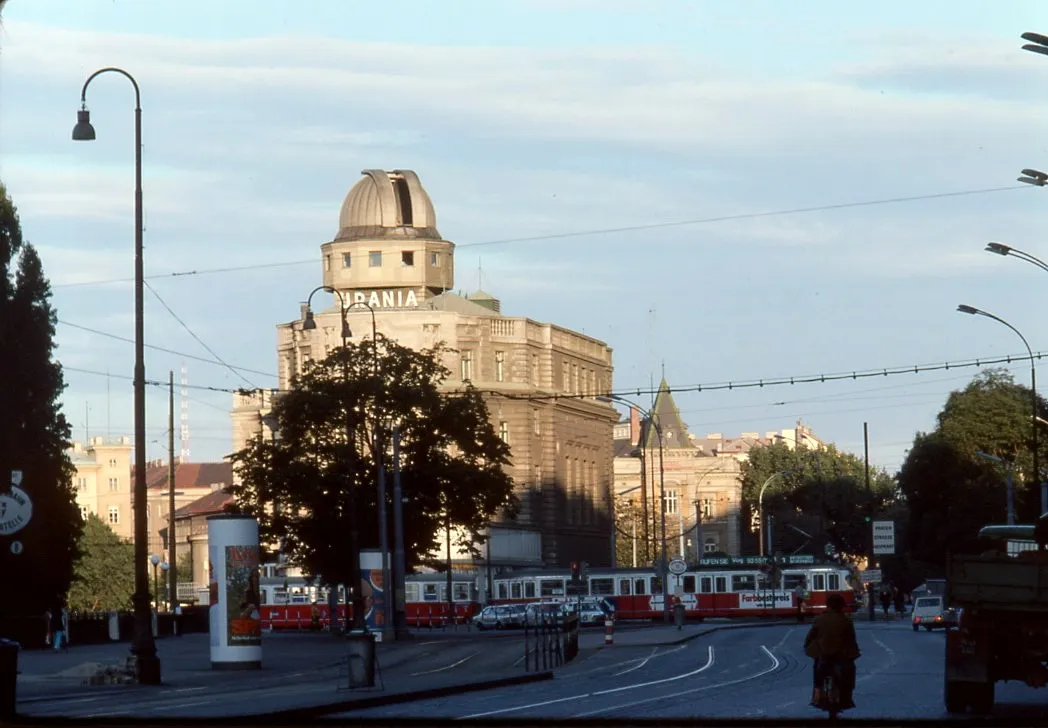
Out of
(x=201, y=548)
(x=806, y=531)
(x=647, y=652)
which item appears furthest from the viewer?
(x=201, y=548)

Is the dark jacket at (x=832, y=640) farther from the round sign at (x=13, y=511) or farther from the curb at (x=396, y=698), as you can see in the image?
the round sign at (x=13, y=511)

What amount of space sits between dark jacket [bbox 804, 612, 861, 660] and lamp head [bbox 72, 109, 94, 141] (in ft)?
66.2

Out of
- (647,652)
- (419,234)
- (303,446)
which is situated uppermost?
(419,234)

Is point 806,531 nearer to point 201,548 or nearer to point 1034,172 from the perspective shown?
point 201,548

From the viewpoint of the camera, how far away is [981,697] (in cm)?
2509

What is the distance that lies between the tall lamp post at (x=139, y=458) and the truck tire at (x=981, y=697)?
55.0ft

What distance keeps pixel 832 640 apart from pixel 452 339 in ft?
Result: 356

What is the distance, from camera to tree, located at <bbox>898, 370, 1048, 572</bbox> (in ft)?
328

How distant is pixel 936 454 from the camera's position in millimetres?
103500

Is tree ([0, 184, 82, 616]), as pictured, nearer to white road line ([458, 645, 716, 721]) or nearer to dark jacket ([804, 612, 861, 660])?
white road line ([458, 645, 716, 721])

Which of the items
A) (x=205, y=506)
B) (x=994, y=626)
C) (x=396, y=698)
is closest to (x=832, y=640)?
(x=994, y=626)

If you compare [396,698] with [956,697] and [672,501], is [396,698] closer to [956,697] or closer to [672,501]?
[956,697]

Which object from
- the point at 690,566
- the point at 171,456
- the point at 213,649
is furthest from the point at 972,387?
the point at 213,649

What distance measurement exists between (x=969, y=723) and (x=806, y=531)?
125 metres
